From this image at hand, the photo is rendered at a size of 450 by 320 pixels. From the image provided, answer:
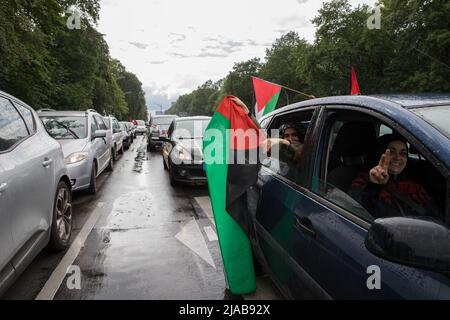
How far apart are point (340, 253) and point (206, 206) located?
4.67m

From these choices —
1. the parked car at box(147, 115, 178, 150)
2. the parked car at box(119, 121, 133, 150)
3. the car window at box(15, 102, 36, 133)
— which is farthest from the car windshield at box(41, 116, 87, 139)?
the parked car at box(119, 121, 133, 150)

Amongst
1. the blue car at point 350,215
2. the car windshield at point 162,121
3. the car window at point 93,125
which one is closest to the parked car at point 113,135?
the car window at point 93,125

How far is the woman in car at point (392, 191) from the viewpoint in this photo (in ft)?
6.17

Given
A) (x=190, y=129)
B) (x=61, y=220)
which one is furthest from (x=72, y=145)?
(x=190, y=129)

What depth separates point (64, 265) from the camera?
3766mm

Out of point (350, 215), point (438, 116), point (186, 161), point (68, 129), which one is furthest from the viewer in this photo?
point (186, 161)

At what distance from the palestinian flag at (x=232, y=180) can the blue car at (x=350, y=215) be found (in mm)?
166

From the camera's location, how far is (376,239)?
4.22 ft

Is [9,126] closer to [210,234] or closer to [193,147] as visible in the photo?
[210,234]

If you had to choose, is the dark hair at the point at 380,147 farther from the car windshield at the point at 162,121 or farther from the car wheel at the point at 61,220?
the car windshield at the point at 162,121

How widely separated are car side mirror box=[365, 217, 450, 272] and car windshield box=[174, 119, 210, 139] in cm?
771

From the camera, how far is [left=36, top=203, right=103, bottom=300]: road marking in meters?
3.17

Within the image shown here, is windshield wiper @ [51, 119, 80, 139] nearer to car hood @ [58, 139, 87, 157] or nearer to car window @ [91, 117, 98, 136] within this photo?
car hood @ [58, 139, 87, 157]
